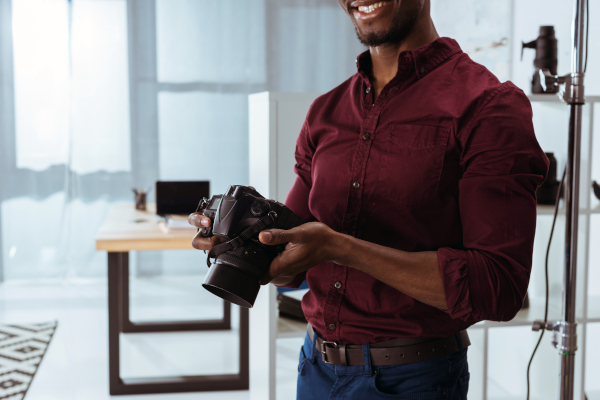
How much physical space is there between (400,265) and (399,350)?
0.56 feet

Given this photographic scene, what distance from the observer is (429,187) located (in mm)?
850

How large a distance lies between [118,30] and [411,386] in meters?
4.13

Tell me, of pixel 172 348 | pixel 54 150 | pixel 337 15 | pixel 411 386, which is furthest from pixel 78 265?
pixel 411 386

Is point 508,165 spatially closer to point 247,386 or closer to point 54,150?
point 247,386

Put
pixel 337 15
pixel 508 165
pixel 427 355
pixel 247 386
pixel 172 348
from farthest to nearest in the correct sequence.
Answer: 1. pixel 337 15
2. pixel 172 348
3. pixel 247 386
4. pixel 427 355
5. pixel 508 165

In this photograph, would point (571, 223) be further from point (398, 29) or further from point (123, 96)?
point (123, 96)

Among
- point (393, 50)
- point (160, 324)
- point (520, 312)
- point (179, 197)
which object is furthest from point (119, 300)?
point (393, 50)

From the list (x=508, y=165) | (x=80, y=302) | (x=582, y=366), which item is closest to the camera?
(x=508, y=165)

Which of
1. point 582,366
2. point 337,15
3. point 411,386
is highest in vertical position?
point 337,15

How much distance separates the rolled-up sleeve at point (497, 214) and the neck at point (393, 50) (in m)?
0.19

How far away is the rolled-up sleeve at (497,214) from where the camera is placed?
2.54 ft

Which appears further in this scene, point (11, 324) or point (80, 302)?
point (80, 302)

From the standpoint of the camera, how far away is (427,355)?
0.90 m

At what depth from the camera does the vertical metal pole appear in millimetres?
1310
